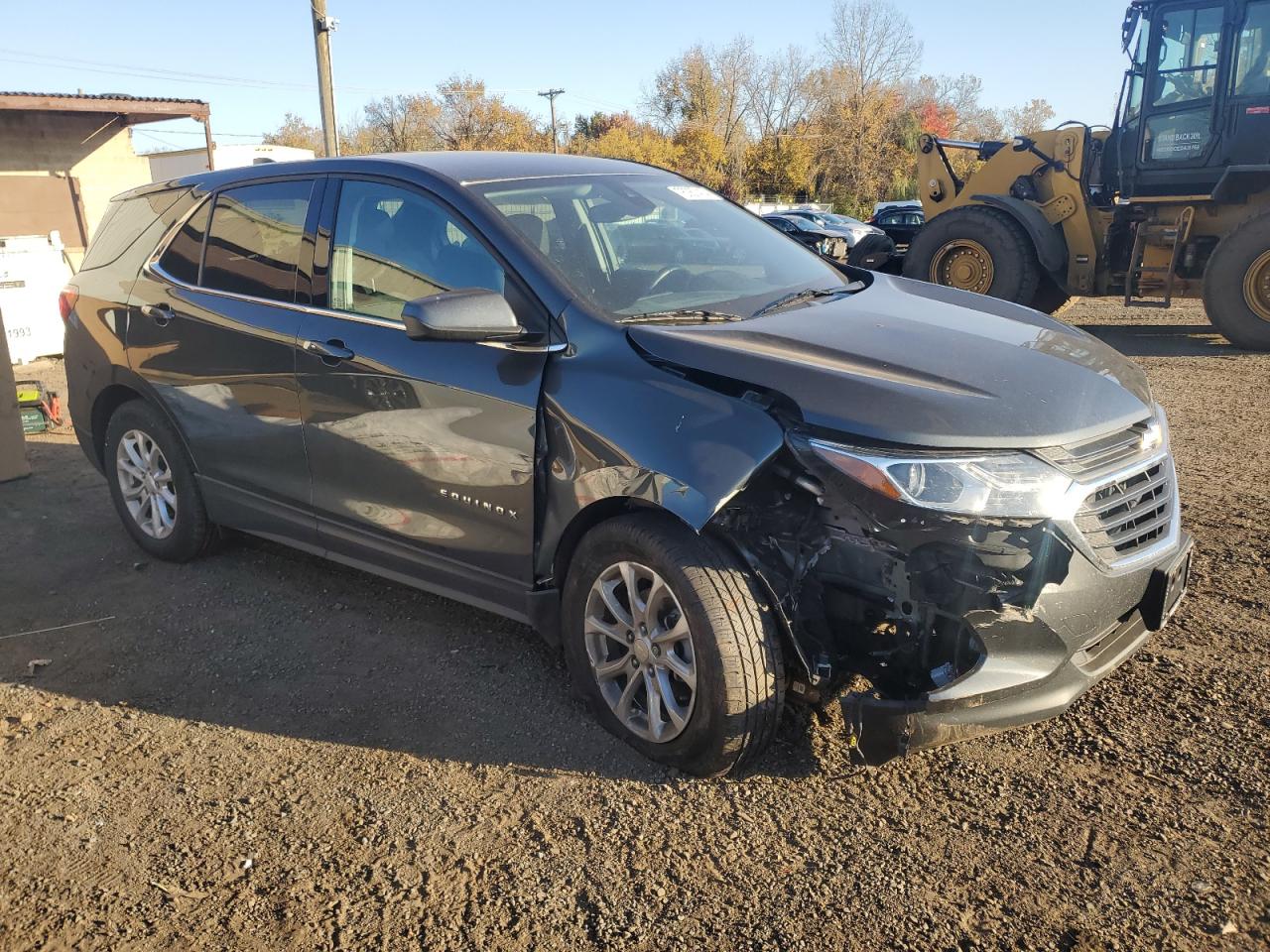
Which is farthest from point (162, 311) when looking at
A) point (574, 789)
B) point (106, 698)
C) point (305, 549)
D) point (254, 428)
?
point (574, 789)

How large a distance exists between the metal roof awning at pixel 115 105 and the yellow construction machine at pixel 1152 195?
15689mm

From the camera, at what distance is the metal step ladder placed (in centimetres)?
1060

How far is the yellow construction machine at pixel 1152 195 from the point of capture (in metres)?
9.91

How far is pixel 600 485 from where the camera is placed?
3.00m

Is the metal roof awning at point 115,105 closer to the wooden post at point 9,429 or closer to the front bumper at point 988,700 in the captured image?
the wooden post at point 9,429

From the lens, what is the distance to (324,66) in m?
16.5

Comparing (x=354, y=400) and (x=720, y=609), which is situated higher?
(x=354, y=400)

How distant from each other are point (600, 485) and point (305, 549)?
69.5 inches

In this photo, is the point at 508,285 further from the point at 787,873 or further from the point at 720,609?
the point at 787,873

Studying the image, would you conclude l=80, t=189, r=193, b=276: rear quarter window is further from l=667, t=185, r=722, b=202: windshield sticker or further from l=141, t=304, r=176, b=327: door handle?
l=667, t=185, r=722, b=202: windshield sticker

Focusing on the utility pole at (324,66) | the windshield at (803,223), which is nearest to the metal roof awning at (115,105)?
the utility pole at (324,66)

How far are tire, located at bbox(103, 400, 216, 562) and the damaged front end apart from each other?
302 centimetres

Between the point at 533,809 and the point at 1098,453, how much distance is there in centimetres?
194

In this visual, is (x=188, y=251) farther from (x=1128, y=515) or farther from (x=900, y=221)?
(x=900, y=221)
